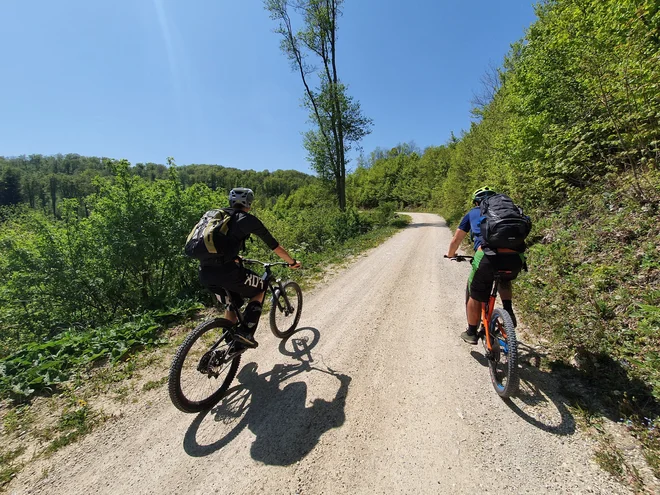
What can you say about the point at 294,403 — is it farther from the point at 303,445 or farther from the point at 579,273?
the point at 579,273

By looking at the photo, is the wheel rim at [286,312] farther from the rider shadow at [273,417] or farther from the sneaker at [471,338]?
the sneaker at [471,338]

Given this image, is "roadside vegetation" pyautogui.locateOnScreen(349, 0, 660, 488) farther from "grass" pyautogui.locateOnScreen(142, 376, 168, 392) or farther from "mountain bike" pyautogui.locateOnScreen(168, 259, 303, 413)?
"grass" pyautogui.locateOnScreen(142, 376, 168, 392)

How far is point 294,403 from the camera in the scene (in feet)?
9.59

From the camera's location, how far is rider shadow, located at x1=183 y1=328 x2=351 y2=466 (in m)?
2.39

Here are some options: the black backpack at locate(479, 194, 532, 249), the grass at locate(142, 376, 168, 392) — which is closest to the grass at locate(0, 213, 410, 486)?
the grass at locate(142, 376, 168, 392)

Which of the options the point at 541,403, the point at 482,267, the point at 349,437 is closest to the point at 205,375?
the point at 349,437

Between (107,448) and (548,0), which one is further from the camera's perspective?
(548,0)

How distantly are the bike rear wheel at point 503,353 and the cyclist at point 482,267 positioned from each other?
0.61ft

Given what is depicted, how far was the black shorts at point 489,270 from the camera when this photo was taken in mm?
3045

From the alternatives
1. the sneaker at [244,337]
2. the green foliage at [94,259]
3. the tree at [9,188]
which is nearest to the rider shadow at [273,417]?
the sneaker at [244,337]

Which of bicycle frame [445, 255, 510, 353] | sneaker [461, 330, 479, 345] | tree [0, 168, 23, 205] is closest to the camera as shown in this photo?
bicycle frame [445, 255, 510, 353]

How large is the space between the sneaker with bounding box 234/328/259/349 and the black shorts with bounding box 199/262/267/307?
0.35 m

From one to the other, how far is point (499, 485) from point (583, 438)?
1.00 m

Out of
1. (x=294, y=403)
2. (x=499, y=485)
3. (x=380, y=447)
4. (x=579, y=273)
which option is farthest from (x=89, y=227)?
(x=579, y=273)
